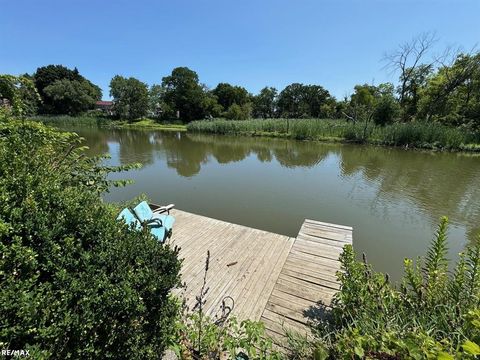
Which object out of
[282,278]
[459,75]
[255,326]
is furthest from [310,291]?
[459,75]

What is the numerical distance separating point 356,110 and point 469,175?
1234cm

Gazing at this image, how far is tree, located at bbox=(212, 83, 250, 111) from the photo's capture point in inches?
1516

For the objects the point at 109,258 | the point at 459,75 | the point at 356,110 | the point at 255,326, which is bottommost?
the point at 255,326

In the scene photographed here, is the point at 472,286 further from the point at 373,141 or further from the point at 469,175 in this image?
the point at 373,141

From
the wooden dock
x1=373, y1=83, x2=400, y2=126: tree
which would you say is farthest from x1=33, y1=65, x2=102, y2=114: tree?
the wooden dock

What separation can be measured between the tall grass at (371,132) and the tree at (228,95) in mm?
16581

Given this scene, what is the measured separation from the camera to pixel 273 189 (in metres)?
6.85

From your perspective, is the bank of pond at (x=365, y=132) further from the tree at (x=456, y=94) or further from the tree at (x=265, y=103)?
the tree at (x=265, y=103)

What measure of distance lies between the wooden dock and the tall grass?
14.1m

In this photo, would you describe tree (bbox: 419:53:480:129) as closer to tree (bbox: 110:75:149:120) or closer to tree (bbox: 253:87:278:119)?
tree (bbox: 253:87:278:119)

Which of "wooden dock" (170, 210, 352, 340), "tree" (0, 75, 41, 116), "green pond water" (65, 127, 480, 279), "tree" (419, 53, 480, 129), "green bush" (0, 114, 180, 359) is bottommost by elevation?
"green pond water" (65, 127, 480, 279)

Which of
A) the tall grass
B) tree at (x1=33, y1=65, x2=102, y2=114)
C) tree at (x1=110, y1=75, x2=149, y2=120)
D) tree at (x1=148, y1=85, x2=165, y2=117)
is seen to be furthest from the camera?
tree at (x1=148, y1=85, x2=165, y2=117)

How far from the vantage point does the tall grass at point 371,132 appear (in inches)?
535

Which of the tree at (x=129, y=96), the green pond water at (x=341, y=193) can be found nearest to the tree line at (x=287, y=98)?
the tree at (x=129, y=96)
